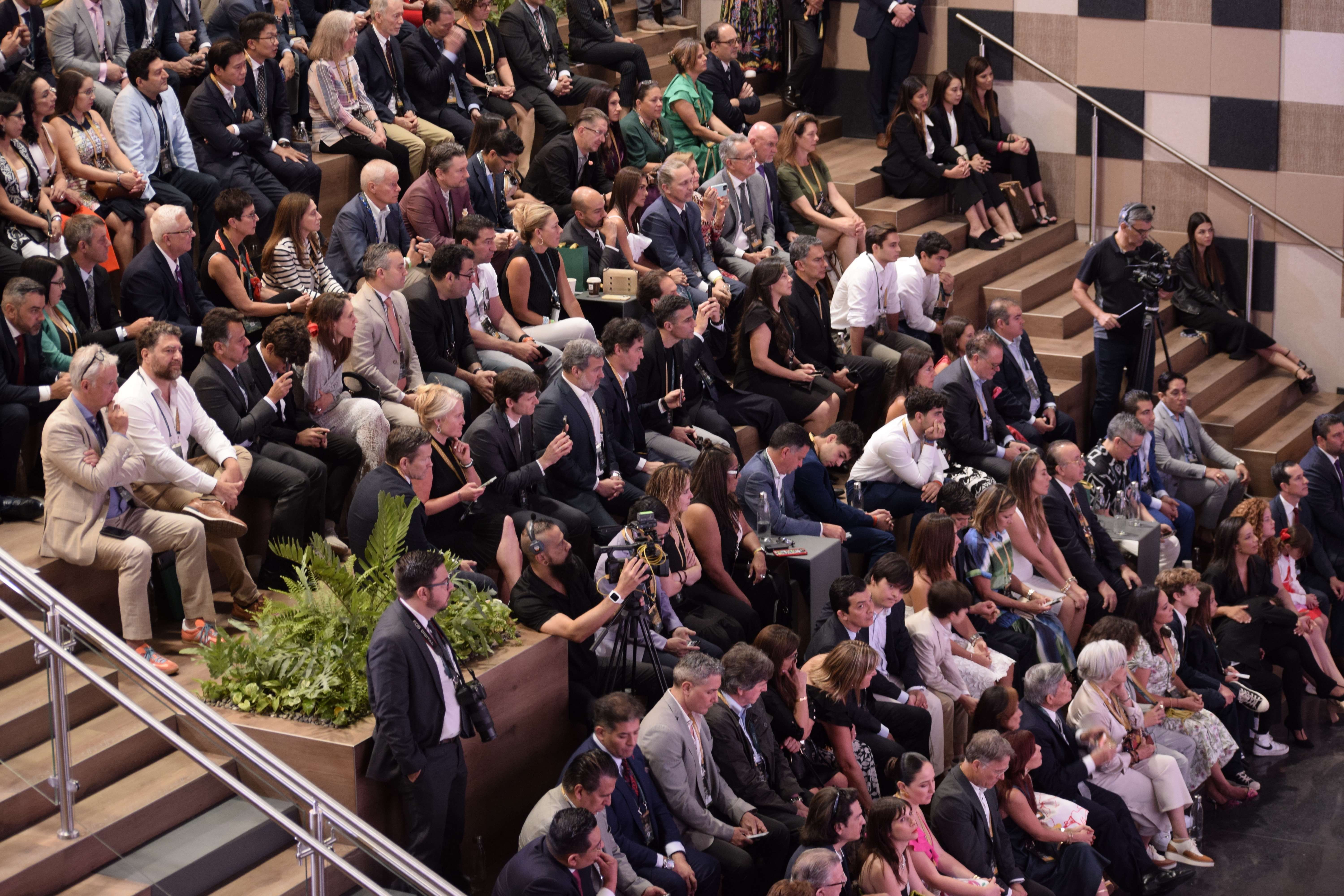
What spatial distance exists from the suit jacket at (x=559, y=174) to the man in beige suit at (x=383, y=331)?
217 cm

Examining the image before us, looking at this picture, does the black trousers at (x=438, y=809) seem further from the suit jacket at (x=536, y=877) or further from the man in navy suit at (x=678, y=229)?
the man in navy suit at (x=678, y=229)

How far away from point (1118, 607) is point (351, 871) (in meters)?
5.13

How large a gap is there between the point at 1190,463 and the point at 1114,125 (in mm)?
2844

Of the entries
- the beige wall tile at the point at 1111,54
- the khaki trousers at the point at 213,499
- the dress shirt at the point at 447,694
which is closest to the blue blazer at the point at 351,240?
the khaki trousers at the point at 213,499

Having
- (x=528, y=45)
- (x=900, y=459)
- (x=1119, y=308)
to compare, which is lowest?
(x=900, y=459)

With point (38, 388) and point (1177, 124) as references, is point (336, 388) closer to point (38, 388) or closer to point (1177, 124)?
point (38, 388)

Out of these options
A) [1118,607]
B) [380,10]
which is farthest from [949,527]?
[380,10]

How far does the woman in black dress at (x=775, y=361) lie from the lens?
8.67m

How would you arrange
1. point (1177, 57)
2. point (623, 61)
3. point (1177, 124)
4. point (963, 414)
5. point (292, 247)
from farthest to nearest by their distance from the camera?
point (1177, 124)
point (1177, 57)
point (623, 61)
point (963, 414)
point (292, 247)

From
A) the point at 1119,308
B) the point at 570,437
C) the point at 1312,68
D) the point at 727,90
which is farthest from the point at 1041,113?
the point at 570,437

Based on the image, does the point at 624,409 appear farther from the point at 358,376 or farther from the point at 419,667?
the point at 419,667

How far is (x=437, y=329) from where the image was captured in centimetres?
779

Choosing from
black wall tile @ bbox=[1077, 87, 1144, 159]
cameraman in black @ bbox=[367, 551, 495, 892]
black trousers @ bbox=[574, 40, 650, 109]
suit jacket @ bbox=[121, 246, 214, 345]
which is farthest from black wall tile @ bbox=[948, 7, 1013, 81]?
cameraman in black @ bbox=[367, 551, 495, 892]

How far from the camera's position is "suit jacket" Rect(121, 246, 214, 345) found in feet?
23.0
